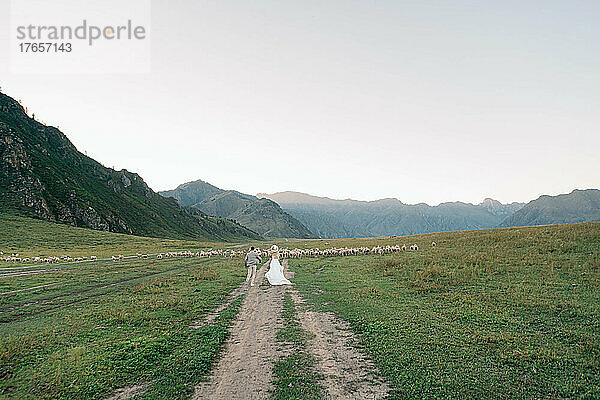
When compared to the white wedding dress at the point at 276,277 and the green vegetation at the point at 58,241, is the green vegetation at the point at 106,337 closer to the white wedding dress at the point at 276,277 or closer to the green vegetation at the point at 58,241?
the white wedding dress at the point at 276,277

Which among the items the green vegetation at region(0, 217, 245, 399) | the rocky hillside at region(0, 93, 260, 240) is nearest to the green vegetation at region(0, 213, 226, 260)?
the rocky hillside at region(0, 93, 260, 240)

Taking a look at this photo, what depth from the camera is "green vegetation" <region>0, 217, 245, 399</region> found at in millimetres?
8914

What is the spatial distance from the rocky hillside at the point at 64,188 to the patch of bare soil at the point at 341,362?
12205cm

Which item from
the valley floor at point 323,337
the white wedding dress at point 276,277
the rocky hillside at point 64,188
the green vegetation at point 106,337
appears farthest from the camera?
the rocky hillside at point 64,188

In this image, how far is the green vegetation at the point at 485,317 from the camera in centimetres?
861

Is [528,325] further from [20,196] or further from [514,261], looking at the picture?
[20,196]

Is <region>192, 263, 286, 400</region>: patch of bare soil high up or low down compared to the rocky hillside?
down

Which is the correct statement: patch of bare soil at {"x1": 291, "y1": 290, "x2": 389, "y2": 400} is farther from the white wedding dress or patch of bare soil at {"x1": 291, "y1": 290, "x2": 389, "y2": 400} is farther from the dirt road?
the white wedding dress

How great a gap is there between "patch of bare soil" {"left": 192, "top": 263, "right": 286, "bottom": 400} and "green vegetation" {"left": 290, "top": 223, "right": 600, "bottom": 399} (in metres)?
3.59

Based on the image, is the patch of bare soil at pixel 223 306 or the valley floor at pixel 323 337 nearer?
the valley floor at pixel 323 337

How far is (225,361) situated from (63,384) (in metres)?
4.71

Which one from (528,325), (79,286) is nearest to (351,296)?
(528,325)

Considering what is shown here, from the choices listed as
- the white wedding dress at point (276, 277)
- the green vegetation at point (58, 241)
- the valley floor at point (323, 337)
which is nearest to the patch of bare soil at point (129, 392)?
the valley floor at point (323, 337)

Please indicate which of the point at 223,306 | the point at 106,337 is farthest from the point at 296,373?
the point at 223,306
